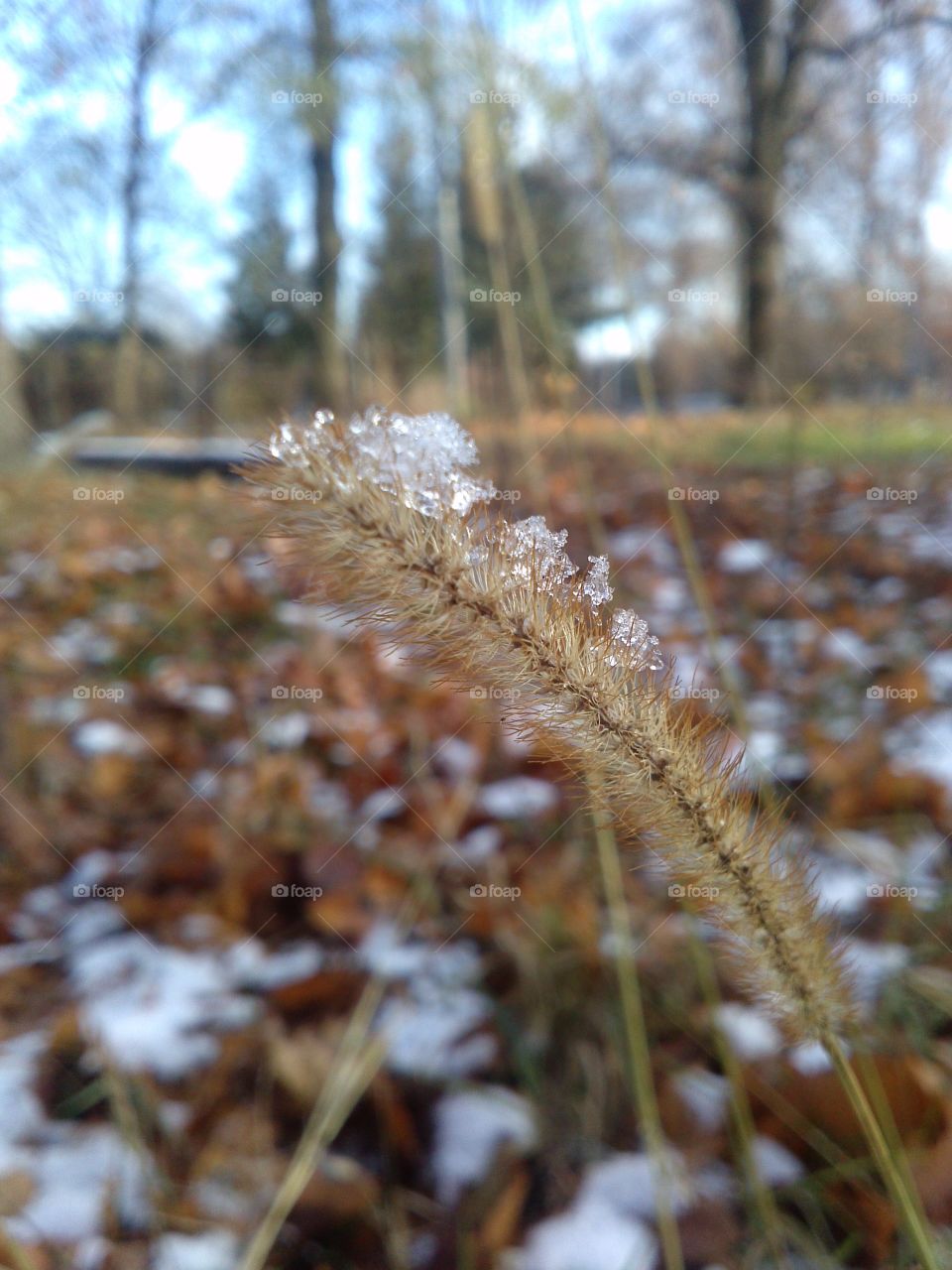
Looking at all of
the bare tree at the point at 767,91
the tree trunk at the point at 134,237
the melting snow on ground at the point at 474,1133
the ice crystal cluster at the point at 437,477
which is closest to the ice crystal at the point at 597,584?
the ice crystal cluster at the point at 437,477

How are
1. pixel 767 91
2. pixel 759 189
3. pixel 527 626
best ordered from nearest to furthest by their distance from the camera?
pixel 527 626 → pixel 767 91 → pixel 759 189

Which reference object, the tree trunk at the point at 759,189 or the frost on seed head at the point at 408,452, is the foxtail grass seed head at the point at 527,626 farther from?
the tree trunk at the point at 759,189

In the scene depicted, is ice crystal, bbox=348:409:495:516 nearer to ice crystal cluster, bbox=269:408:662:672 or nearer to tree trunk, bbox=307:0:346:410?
ice crystal cluster, bbox=269:408:662:672

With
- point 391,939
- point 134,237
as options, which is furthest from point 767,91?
point 391,939

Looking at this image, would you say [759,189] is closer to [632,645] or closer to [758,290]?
[758,290]

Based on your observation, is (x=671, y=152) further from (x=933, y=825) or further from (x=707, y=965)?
(x=707, y=965)

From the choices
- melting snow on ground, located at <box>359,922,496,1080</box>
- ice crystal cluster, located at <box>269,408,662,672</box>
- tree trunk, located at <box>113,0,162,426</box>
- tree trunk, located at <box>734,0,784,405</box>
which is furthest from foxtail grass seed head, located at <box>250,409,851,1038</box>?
tree trunk, located at <box>734,0,784,405</box>

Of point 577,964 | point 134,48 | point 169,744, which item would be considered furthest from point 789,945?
point 134,48
